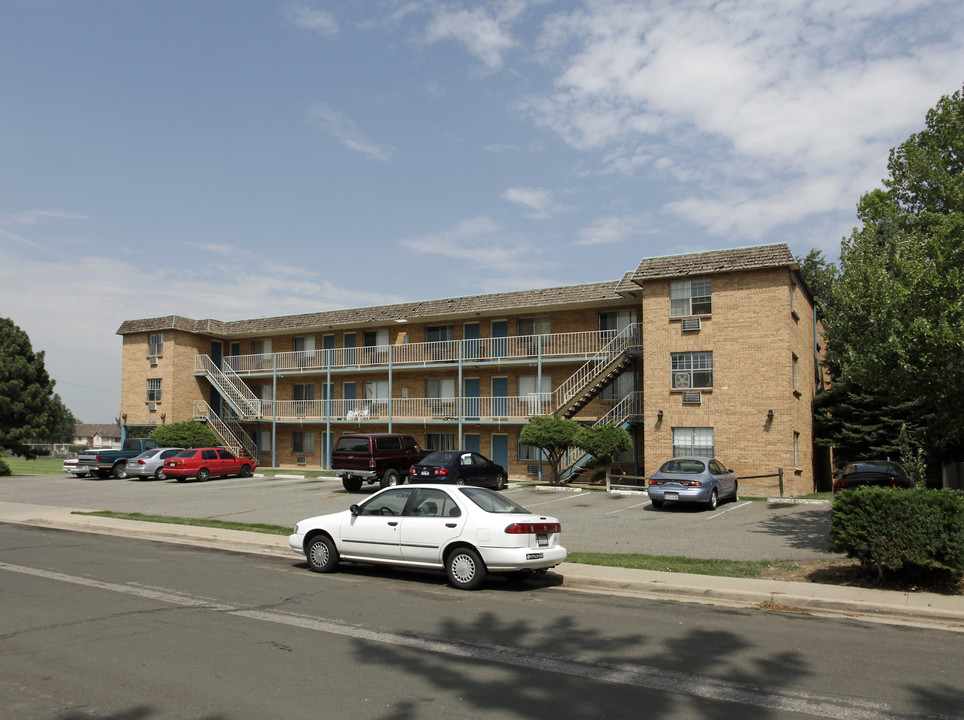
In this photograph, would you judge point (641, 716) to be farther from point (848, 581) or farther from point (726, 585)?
point (848, 581)

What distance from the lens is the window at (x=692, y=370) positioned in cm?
2672

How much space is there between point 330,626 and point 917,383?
38.7 ft

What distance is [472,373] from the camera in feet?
119

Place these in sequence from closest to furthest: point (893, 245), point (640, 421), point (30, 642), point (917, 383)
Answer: point (30, 642) < point (917, 383) < point (893, 245) < point (640, 421)

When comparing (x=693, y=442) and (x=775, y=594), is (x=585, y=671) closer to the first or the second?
(x=775, y=594)

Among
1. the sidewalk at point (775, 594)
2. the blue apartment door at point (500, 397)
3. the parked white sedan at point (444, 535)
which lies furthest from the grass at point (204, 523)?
the blue apartment door at point (500, 397)

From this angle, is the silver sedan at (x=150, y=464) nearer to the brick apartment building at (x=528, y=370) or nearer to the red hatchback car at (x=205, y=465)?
the red hatchback car at (x=205, y=465)

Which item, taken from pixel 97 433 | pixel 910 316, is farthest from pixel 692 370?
pixel 97 433

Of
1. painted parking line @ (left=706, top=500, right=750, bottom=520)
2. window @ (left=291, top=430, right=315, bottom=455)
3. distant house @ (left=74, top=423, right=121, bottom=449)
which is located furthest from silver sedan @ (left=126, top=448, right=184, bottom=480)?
distant house @ (left=74, top=423, right=121, bottom=449)

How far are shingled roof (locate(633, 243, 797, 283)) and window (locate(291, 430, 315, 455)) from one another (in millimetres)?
20974

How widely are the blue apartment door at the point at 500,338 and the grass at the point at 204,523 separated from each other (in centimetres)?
1763

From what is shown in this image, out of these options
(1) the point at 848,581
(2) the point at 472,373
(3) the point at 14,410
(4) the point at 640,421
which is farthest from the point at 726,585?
(3) the point at 14,410

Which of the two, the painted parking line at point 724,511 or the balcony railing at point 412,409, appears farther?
→ the balcony railing at point 412,409

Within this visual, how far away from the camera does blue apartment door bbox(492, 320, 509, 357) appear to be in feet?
114
